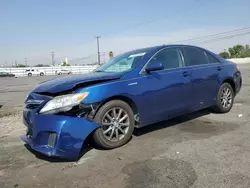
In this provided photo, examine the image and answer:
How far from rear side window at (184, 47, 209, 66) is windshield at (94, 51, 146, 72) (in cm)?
99

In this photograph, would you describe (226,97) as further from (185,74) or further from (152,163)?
(152,163)

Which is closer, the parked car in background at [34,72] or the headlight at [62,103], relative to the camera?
the headlight at [62,103]

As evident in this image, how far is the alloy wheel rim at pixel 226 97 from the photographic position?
19.6ft

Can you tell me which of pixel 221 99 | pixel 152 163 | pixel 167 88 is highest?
pixel 167 88

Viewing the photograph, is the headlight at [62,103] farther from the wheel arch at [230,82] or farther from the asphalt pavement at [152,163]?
the wheel arch at [230,82]

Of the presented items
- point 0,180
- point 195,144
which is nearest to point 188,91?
point 195,144

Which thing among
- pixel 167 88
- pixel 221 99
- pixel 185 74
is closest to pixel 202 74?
pixel 185 74

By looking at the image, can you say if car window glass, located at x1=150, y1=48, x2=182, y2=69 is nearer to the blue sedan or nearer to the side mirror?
the blue sedan

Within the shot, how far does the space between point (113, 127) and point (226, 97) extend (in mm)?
3275

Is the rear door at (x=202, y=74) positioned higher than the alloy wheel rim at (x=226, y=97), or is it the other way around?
the rear door at (x=202, y=74)

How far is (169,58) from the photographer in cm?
498

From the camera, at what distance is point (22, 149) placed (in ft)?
14.2

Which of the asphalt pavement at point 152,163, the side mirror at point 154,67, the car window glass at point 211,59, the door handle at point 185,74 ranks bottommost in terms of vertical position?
the asphalt pavement at point 152,163

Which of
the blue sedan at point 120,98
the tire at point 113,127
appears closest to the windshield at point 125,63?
the blue sedan at point 120,98
